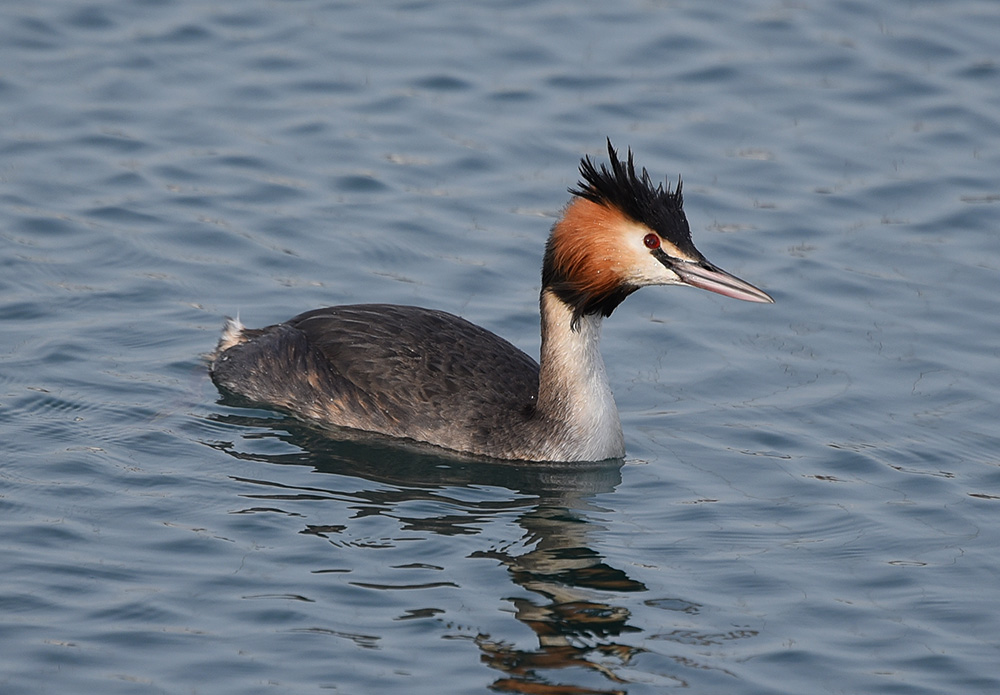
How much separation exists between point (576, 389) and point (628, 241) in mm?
1093

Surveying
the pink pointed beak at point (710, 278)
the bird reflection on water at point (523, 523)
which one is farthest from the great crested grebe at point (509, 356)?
the bird reflection on water at point (523, 523)

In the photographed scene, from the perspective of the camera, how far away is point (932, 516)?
10492mm

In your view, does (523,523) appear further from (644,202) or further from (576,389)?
(644,202)

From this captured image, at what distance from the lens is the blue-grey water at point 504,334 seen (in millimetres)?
8914

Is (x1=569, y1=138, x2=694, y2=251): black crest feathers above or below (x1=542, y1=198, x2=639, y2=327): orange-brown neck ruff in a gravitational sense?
above

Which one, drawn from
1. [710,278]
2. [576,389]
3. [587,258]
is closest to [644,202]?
[587,258]

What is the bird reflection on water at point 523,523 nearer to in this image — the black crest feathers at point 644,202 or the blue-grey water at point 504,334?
the blue-grey water at point 504,334

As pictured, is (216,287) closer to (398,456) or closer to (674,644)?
(398,456)

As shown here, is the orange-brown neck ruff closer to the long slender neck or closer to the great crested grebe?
the great crested grebe

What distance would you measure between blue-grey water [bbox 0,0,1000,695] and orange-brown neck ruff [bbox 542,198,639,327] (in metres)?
1.10

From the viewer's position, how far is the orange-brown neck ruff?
10.7 m

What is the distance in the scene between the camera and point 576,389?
1116 cm

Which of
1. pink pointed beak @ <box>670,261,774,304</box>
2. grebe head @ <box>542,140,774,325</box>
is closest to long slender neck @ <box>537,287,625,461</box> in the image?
grebe head @ <box>542,140,774,325</box>

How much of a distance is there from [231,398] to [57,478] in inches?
69.6
